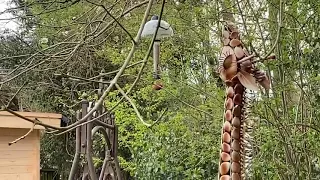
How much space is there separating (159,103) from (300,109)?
2.65 meters

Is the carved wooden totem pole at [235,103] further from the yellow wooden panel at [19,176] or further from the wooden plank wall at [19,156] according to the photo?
the yellow wooden panel at [19,176]

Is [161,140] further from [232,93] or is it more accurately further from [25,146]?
[232,93]

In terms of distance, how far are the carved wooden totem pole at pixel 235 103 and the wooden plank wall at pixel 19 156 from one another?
310 centimetres

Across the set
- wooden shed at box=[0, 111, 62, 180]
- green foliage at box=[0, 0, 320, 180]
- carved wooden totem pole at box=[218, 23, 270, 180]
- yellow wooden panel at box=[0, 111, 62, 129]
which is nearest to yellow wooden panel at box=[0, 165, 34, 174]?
wooden shed at box=[0, 111, 62, 180]

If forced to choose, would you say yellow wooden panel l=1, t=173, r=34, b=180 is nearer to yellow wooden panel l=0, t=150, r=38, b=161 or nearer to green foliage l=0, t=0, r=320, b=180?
yellow wooden panel l=0, t=150, r=38, b=161

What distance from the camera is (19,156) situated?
412 cm

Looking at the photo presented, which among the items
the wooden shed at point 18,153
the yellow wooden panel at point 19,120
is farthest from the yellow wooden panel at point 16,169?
the yellow wooden panel at point 19,120

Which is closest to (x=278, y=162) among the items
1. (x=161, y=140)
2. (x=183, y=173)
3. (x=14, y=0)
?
(x=183, y=173)

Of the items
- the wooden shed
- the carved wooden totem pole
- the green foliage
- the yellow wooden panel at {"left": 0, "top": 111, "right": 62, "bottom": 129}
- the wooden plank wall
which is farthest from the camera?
the wooden plank wall

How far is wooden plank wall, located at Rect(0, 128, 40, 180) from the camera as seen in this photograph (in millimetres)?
3959

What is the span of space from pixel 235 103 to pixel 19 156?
3329mm

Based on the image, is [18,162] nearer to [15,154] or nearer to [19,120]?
[15,154]

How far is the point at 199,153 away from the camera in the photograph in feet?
14.0

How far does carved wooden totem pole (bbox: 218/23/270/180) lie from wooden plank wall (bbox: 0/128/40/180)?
310 cm
